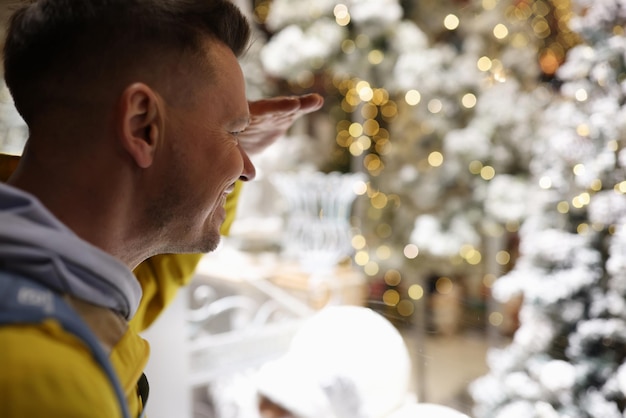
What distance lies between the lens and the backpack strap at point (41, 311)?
0.47m

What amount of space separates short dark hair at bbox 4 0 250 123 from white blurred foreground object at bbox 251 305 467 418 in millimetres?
974

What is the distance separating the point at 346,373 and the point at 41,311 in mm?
1097

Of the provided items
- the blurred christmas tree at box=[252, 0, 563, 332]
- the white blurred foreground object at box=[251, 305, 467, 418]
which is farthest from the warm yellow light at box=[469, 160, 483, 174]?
the white blurred foreground object at box=[251, 305, 467, 418]

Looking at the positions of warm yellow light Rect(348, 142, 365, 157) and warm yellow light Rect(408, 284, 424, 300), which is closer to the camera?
warm yellow light Rect(408, 284, 424, 300)

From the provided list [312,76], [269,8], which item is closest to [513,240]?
[312,76]

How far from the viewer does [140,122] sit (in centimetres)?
62

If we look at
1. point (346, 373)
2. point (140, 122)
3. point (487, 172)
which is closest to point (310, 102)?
point (140, 122)

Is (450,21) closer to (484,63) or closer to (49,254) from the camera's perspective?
(484,63)

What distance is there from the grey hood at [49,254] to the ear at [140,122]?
11cm

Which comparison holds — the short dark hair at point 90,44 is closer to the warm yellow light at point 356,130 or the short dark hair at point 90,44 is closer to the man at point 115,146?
the man at point 115,146

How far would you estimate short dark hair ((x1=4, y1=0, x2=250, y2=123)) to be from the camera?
0.62 meters

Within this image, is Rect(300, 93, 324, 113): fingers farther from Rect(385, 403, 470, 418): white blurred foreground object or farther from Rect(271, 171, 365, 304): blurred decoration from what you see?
Rect(271, 171, 365, 304): blurred decoration

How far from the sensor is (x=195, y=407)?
2037 millimetres

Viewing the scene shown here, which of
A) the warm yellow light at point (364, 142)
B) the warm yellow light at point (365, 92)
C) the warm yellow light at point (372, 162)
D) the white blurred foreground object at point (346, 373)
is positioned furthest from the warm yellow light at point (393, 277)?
the white blurred foreground object at point (346, 373)
